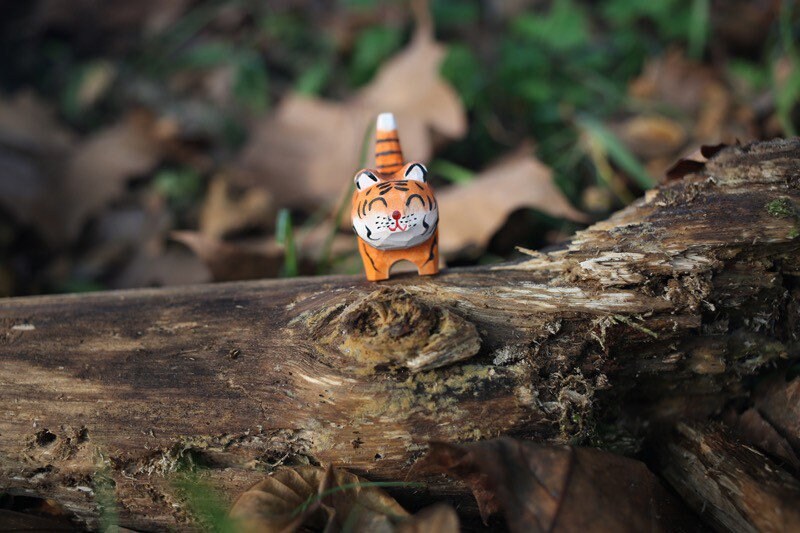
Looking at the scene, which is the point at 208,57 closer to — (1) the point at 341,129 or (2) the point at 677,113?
(1) the point at 341,129

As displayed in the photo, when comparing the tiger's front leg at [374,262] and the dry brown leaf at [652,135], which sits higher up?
the dry brown leaf at [652,135]

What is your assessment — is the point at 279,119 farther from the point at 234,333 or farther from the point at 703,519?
the point at 703,519

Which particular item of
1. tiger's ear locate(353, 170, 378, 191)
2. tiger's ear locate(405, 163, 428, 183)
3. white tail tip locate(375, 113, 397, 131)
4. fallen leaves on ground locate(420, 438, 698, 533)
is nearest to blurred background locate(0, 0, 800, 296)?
white tail tip locate(375, 113, 397, 131)

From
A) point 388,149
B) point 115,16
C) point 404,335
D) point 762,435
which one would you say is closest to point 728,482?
point 762,435

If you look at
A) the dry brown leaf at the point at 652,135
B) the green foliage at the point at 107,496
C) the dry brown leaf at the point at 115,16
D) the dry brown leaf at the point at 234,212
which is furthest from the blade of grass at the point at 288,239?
the dry brown leaf at the point at 115,16

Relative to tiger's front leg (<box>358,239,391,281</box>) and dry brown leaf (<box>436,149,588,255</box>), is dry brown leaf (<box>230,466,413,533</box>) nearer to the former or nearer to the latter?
tiger's front leg (<box>358,239,391,281</box>)

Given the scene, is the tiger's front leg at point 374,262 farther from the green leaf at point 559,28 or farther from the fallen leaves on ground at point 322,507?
the green leaf at point 559,28
